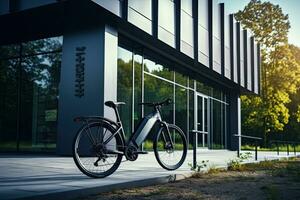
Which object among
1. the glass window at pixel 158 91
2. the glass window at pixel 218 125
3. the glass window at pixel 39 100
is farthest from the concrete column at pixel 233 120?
the glass window at pixel 39 100

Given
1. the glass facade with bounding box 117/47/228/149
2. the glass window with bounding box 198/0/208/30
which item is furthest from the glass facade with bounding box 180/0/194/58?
the glass facade with bounding box 117/47/228/149

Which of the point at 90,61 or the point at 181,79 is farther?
the point at 181,79

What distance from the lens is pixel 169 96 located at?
16.7 m

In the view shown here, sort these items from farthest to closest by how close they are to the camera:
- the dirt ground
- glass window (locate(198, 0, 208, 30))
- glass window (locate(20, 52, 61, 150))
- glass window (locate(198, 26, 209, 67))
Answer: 1. glass window (locate(198, 0, 208, 30))
2. glass window (locate(198, 26, 209, 67))
3. glass window (locate(20, 52, 61, 150))
4. the dirt ground

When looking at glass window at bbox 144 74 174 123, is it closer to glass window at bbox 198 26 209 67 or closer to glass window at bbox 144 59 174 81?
glass window at bbox 144 59 174 81

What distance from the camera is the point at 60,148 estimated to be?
38.1 feet

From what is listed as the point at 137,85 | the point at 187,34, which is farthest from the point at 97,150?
the point at 187,34

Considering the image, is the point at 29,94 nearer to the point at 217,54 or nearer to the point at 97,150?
the point at 97,150

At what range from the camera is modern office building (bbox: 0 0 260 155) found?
11.2m

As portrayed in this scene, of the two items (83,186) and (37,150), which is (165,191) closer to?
(83,186)

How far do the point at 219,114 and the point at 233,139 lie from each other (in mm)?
2045

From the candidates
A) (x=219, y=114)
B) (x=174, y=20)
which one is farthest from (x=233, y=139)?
(x=174, y=20)

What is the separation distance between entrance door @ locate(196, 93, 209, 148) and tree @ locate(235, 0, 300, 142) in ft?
39.0

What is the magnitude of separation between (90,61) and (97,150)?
567cm
